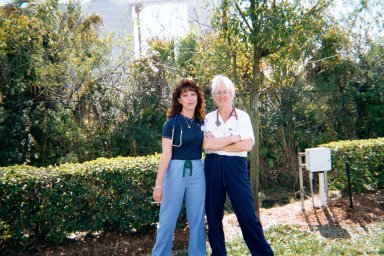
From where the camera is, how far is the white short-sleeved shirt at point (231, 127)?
364cm

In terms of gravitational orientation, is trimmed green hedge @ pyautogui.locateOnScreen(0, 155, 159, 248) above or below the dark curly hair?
below

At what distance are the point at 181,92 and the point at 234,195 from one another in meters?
1.20

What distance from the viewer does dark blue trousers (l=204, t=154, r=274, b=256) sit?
357 centimetres

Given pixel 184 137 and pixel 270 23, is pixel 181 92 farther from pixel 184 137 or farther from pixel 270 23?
pixel 270 23

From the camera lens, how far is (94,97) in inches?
338

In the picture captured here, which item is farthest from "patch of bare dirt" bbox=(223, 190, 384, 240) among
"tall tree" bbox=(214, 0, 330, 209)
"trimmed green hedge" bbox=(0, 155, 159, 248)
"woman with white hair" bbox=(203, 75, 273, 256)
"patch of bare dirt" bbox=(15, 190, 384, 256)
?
"tall tree" bbox=(214, 0, 330, 209)

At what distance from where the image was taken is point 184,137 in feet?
11.6

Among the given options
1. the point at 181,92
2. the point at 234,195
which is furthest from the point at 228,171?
the point at 181,92

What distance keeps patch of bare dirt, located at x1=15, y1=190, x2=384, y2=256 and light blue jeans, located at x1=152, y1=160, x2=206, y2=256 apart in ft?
3.74

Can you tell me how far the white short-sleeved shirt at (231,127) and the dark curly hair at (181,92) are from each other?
13cm

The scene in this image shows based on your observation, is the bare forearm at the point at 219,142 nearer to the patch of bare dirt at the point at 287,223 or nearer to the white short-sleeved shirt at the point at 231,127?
the white short-sleeved shirt at the point at 231,127

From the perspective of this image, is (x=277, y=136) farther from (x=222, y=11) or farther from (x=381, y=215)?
(x=222, y=11)

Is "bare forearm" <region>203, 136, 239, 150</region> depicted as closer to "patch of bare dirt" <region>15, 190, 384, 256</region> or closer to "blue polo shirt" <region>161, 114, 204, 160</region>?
"blue polo shirt" <region>161, 114, 204, 160</region>

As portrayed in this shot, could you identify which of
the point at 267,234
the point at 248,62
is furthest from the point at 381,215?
the point at 248,62
